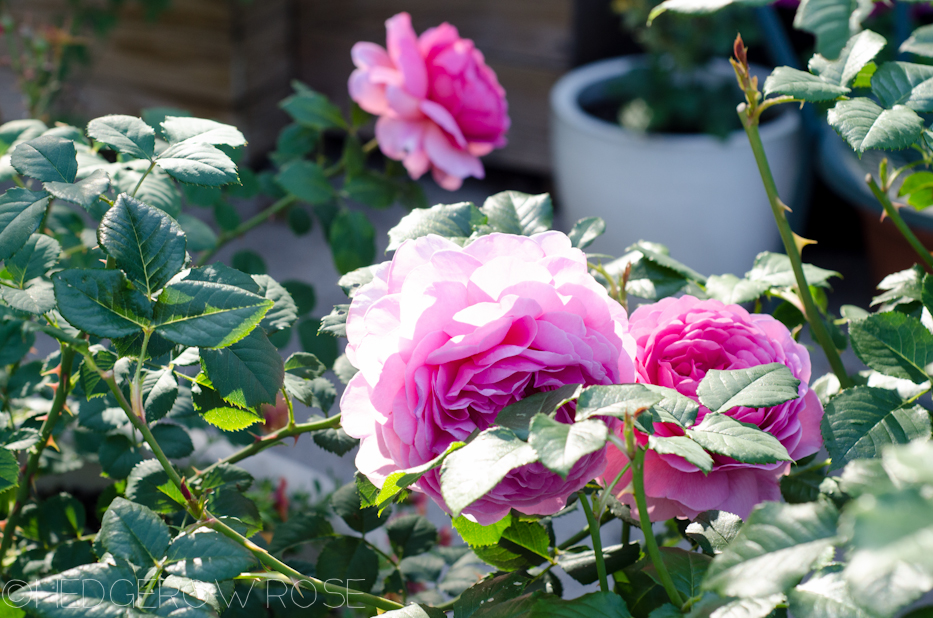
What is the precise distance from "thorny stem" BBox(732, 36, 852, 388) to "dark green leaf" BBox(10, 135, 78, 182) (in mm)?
295

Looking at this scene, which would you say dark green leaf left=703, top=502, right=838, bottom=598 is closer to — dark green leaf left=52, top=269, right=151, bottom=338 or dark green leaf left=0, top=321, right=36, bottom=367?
dark green leaf left=52, top=269, right=151, bottom=338

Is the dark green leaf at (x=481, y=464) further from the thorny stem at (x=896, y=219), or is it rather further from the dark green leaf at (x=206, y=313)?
the thorny stem at (x=896, y=219)

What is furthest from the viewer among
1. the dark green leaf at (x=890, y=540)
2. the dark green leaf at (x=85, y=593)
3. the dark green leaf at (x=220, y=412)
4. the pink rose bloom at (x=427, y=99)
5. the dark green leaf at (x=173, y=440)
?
the pink rose bloom at (x=427, y=99)

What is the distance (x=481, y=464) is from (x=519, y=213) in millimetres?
198

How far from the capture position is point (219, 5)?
5.12ft

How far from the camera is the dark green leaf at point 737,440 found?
250mm

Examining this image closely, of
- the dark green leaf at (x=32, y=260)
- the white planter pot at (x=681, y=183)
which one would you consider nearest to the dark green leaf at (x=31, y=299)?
the dark green leaf at (x=32, y=260)

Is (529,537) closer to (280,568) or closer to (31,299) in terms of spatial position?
(280,568)

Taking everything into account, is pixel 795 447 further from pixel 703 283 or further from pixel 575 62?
pixel 575 62

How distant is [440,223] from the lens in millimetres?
372

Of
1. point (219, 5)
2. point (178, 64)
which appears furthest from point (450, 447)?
point (178, 64)

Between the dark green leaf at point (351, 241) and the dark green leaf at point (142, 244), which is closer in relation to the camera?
the dark green leaf at point (142, 244)

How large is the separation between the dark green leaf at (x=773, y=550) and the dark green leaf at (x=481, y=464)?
0.21 feet

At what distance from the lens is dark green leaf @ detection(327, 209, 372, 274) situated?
2.23 feet
